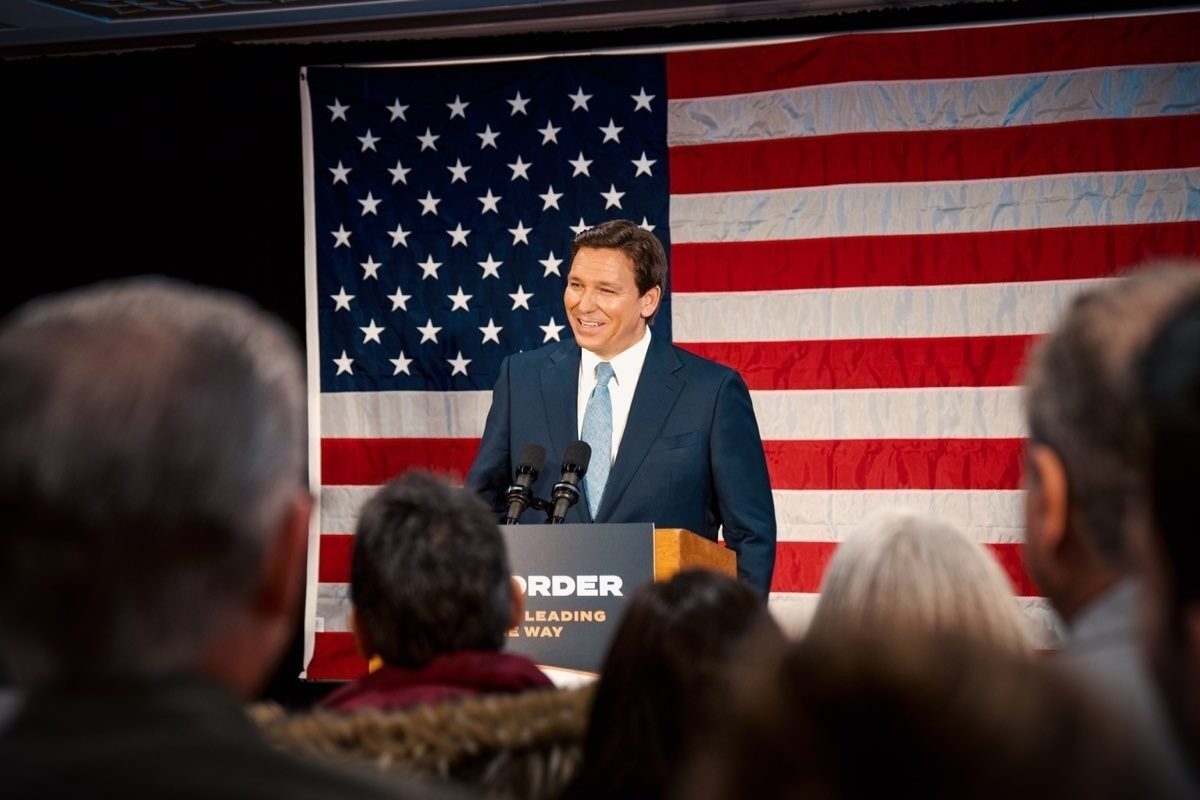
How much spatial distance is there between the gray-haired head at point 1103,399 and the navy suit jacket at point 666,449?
7.79 ft

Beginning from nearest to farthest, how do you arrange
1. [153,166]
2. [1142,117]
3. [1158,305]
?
[1158,305] → [1142,117] → [153,166]

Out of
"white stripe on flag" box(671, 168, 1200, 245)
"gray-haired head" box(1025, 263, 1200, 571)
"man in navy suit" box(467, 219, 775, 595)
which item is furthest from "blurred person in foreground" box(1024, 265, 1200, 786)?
"white stripe on flag" box(671, 168, 1200, 245)

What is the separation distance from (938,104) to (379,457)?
2.60 meters

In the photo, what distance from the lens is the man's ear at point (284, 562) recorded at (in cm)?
76

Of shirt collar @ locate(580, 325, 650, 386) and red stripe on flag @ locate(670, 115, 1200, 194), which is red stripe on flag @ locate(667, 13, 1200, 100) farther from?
shirt collar @ locate(580, 325, 650, 386)

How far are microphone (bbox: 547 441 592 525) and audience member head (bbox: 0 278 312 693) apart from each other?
2.12 m

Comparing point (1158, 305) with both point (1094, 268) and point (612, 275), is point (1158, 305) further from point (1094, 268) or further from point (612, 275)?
point (1094, 268)

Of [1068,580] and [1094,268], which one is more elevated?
[1094,268]

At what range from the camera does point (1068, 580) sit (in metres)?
0.96

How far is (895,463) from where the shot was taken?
17.0 ft

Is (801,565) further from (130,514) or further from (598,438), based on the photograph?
(130,514)

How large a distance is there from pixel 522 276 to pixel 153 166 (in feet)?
5.70

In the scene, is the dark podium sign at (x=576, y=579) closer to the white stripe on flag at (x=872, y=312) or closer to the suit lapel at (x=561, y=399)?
the suit lapel at (x=561, y=399)

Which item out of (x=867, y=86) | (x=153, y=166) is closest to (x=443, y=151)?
(x=153, y=166)
